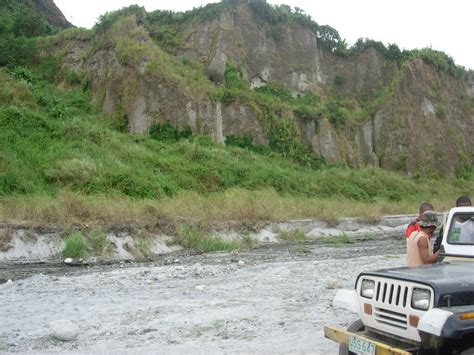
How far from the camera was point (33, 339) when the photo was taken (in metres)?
7.04

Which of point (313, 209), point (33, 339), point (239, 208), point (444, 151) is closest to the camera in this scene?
point (33, 339)

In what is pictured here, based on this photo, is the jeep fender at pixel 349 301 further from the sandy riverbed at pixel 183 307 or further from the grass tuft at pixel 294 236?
the grass tuft at pixel 294 236

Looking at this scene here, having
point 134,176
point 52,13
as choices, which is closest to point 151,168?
point 134,176

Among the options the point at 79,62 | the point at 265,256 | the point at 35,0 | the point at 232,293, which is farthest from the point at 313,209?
the point at 35,0

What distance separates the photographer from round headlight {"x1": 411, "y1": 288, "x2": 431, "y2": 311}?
4410 millimetres

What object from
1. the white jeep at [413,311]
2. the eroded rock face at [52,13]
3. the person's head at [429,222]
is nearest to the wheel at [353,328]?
the white jeep at [413,311]

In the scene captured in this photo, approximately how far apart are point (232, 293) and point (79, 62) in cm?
3250

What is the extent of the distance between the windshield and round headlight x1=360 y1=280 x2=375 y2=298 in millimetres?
1427

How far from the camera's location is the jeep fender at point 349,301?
17.3ft

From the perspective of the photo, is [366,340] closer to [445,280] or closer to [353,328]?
[353,328]

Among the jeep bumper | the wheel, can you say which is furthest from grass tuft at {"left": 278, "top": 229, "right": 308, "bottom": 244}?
the jeep bumper

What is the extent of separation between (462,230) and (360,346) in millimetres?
2072

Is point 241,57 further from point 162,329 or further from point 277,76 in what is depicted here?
point 162,329

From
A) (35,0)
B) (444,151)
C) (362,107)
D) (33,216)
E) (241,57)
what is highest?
(35,0)
